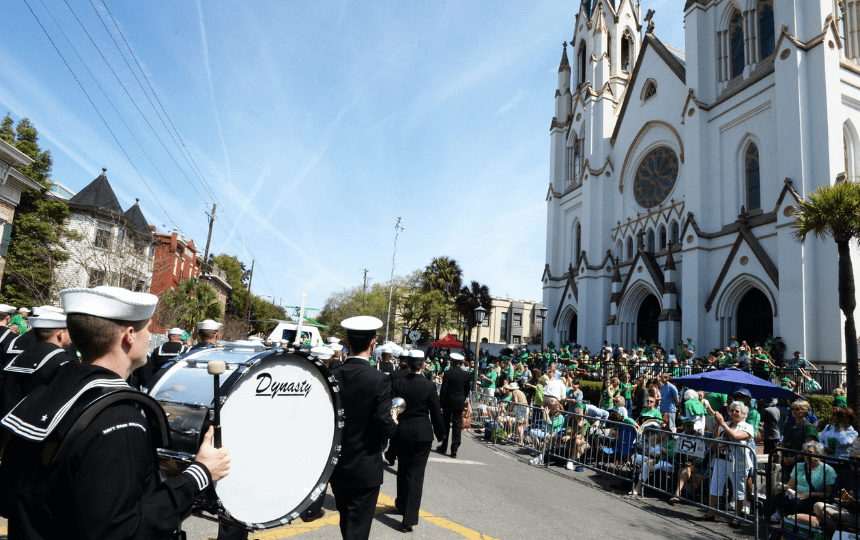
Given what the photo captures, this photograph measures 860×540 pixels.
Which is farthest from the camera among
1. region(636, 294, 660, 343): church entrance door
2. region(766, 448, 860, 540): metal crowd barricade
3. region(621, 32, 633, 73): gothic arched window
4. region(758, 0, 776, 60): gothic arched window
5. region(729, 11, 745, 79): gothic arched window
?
region(621, 32, 633, 73): gothic arched window

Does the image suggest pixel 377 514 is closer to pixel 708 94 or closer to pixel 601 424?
pixel 601 424

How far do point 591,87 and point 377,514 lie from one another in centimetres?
3477

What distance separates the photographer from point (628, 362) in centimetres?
2014

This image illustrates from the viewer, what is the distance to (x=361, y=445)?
407cm

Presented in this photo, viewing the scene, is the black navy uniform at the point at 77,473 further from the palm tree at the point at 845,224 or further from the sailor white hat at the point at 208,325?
the palm tree at the point at 845,224

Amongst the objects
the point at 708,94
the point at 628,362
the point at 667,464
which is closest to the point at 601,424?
the point at 667,464

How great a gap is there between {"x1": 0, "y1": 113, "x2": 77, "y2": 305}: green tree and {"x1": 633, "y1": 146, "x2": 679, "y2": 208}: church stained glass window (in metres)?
31.6

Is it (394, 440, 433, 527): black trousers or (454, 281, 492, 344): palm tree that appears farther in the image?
(454, 281, 492, 344): palm tree

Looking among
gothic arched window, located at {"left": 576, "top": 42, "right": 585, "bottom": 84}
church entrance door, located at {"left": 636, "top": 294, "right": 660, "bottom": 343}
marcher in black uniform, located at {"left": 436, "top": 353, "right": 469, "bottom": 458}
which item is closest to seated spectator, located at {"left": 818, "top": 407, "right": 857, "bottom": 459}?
marcher in black uniform, located at {"left": 436, "top": 353, "right": 469, "bottom": 458}

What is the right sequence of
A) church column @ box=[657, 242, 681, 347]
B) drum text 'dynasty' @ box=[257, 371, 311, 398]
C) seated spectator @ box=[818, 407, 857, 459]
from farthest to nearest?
church column @ box=[657, 242, 681, 347], seated spectator @ box=[818, 407, 857, 459], drum text 'dynasty' @ box=[257, 371, 311, 398]

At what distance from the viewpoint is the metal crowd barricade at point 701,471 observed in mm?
6727

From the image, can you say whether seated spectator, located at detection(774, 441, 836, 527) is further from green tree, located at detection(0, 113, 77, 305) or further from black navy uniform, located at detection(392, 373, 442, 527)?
green tree, located at detection(0, 113, 77, 305)

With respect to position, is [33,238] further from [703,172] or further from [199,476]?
[703,172]

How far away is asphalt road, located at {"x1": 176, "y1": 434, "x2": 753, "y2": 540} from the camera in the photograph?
5.29 m
